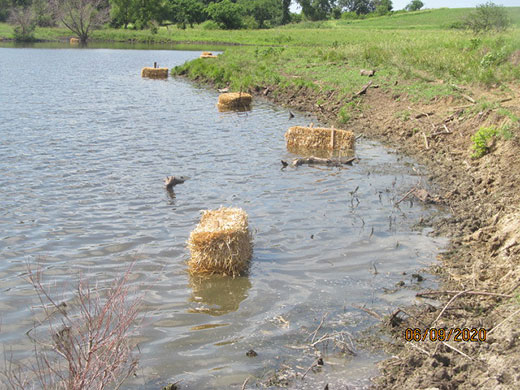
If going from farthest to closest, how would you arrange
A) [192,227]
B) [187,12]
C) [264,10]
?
[264,10]
[187,12]
[192,227]

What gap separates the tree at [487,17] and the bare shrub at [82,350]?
129 feet

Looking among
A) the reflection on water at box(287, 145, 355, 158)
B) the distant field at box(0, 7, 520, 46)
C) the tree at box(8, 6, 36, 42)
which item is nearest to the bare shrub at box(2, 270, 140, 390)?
the reflection on water at box(287, 145, 355, 158)

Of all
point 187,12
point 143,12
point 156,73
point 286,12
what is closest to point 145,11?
point 143,12

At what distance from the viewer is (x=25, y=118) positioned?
20.7 m

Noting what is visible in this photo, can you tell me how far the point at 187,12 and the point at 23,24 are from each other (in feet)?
103

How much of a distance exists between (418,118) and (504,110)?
11.7 ft

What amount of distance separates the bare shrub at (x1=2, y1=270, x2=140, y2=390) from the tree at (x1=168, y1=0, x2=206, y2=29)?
3963 inches

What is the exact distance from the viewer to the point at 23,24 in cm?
8200

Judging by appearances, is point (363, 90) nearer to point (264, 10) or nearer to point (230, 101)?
point (230, 101)

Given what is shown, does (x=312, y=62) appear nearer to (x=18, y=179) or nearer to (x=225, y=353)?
(x=18, y=179)

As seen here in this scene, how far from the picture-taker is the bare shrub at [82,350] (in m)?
4.29

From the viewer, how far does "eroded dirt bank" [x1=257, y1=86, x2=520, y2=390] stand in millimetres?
5645

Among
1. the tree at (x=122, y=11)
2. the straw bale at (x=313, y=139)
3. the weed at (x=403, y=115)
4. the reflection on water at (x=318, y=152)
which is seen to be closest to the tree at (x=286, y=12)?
the tree at (x=122, y=11)

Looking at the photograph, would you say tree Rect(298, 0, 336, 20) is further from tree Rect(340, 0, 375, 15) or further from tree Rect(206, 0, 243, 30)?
tree Rect(206, 0, 243, 30)
